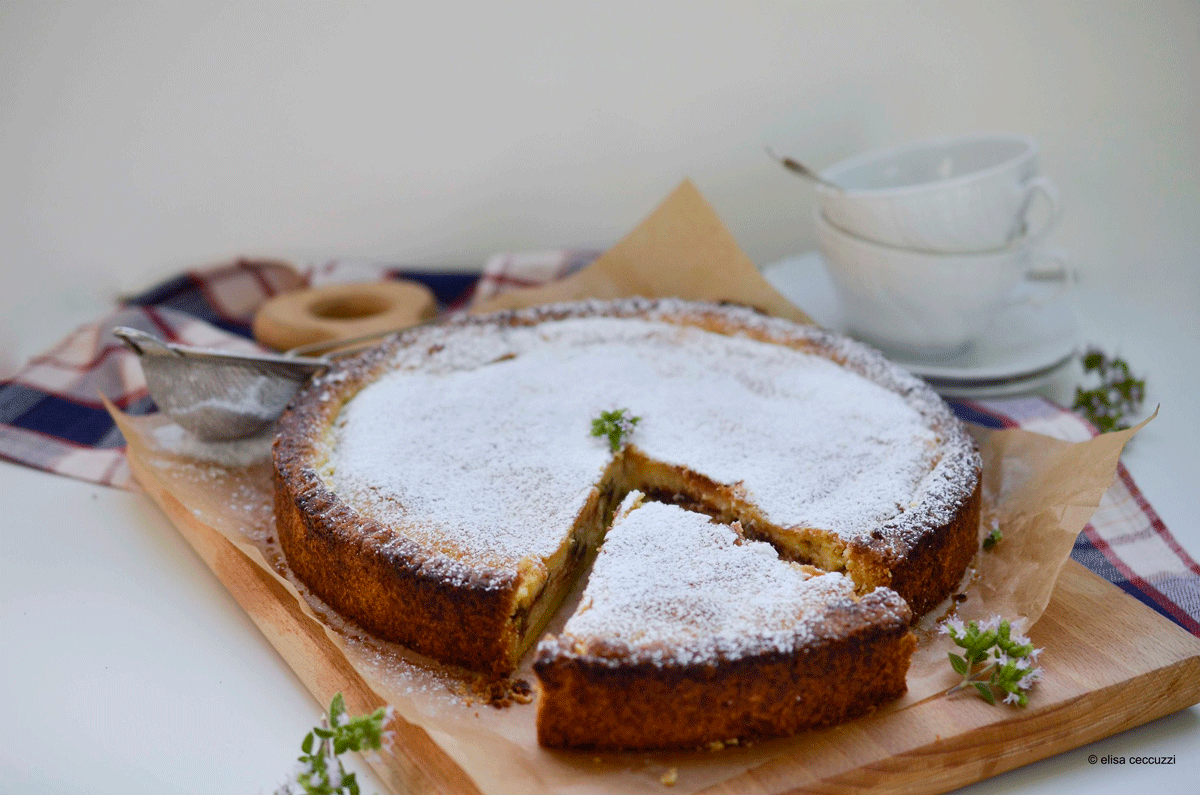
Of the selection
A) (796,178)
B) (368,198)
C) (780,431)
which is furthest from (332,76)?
(780,431)

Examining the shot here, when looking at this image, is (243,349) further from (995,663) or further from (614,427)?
(995,663)

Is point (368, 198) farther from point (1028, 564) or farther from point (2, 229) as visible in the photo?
point (1028, 564)

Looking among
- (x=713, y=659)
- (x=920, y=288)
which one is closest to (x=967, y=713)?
(x=713, y=659)

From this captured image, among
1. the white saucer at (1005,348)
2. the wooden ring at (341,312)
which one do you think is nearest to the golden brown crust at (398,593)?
the wooden ring at (341,312)

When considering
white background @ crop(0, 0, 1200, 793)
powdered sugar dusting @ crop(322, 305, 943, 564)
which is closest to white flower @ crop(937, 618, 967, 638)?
powdered sugar dusting @ crop(322, 305, 943, 564)

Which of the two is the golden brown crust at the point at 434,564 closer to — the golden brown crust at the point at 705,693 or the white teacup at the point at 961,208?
the golden brown crust at the point at 705,693

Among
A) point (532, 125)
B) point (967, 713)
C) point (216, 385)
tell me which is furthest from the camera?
point (532, 125)
